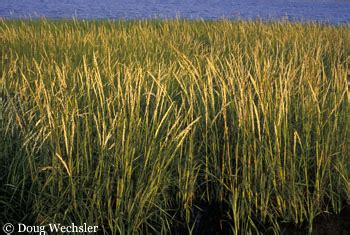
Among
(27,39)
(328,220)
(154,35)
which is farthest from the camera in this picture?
(154,35)

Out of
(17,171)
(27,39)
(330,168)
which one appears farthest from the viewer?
(27,39)

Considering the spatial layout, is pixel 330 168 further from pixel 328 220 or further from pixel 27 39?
pixel 27 39

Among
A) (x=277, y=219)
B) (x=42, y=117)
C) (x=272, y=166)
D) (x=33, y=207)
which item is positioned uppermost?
(x=42, y=117)

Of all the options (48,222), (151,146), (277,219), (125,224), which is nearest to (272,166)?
(277,219)

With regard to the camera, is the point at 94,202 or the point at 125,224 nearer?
the point at 94,202

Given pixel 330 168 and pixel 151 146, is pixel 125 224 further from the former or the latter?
pixel 330 168

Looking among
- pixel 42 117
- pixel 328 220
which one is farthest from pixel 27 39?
pixel 328 220

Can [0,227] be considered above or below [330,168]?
below

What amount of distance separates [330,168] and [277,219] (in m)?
0.57

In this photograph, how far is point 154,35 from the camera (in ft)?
23.7

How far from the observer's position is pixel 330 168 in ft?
8.50

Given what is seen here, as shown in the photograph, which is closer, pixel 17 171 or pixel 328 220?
pixel 17 171

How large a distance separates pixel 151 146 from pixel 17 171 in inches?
29.6

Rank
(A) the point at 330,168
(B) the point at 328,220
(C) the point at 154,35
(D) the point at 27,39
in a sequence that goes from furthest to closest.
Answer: (C) the point at 154,35, (D) the point at 27,39, (A) the point at 330,168, (B) the point at 328,220
